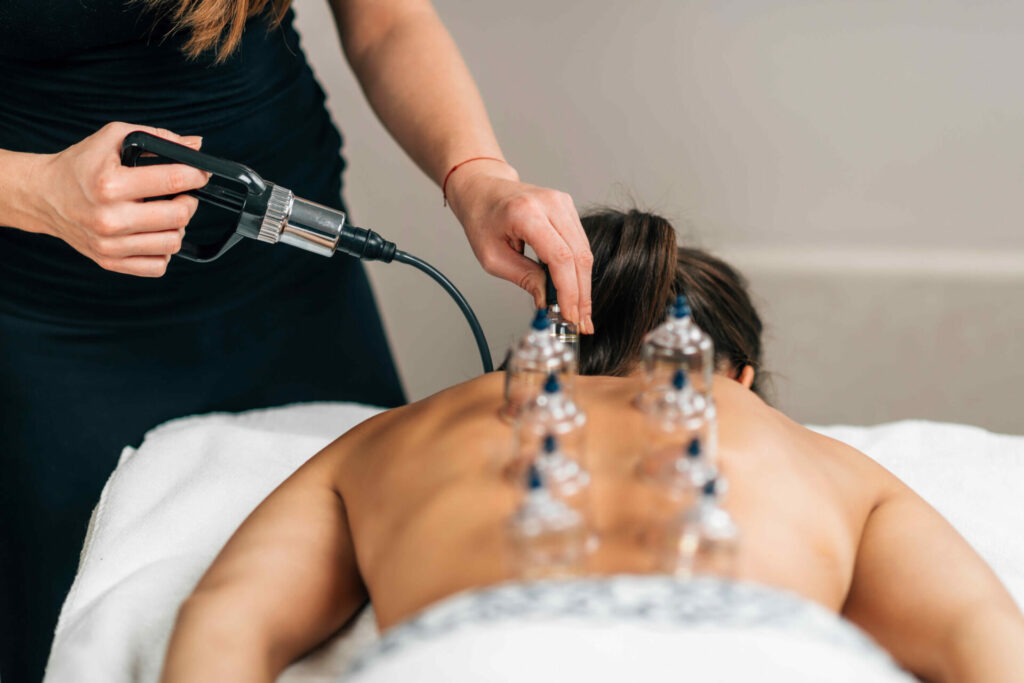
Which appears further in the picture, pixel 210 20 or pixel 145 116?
pixel 145 116

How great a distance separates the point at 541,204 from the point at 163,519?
562 mm

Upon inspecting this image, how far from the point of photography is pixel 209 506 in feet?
3.42

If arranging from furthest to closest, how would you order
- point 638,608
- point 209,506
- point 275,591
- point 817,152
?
point 817,152 < point 209,506 < point 275,591 < point 638,608

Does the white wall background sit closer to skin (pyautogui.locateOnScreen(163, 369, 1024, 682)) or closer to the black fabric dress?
the black fabric dress

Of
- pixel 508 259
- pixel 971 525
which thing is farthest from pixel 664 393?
pixel 971 525

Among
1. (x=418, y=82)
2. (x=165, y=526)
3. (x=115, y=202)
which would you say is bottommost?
(x=165, y=526)

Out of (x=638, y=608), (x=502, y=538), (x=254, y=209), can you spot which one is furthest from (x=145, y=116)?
(x=638, y=608)

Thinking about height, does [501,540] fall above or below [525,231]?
below

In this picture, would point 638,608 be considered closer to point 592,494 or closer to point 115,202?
point 592,494

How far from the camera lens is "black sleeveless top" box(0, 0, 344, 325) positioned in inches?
38.5

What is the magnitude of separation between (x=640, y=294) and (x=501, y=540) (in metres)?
0.46

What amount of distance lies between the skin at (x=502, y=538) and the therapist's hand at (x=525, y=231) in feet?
0.36

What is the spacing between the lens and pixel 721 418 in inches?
31.7

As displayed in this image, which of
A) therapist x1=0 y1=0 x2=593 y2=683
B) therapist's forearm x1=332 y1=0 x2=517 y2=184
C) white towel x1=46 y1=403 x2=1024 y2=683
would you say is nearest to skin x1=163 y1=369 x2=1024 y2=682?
white towel x1=46 y1=403 x2=1024 y2=683
